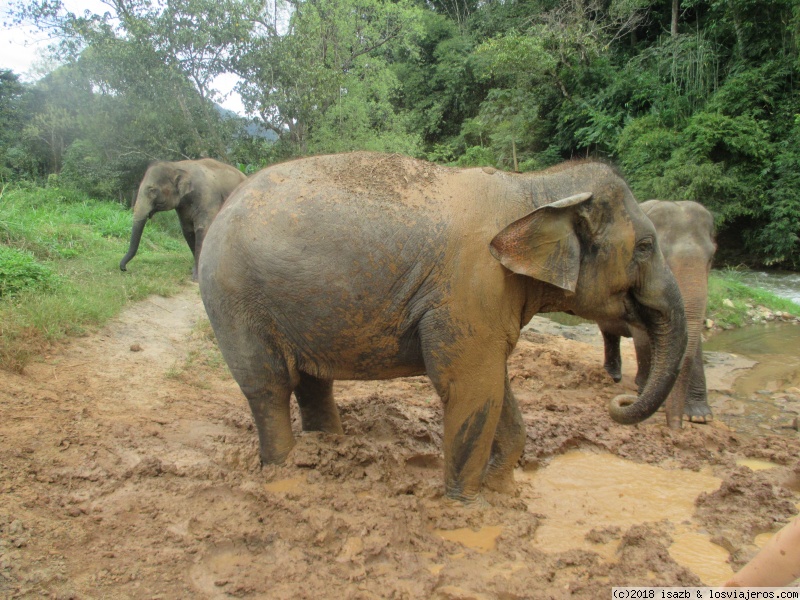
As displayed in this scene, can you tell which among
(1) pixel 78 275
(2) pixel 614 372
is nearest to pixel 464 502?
(2) pixel 614 372

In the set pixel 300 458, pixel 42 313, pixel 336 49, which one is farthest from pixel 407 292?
pixel 336 49

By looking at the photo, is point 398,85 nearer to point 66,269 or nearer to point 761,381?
point 66,269

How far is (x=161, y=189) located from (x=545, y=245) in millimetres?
9217

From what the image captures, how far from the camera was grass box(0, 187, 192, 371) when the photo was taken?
560 centimetres

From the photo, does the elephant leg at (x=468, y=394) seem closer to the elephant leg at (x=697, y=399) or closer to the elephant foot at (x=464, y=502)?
the elephant foot at (x=464, y=502)

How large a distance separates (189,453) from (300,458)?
775mm

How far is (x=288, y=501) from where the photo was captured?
353 centimetres

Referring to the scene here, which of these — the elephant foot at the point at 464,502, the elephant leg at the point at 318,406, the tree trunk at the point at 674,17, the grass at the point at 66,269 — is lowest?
the elephant foot at the point at 464,502

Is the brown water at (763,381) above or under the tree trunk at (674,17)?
under

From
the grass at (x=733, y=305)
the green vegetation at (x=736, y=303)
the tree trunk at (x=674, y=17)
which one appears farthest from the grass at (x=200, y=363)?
the tree trunk at (x=674, y=17)

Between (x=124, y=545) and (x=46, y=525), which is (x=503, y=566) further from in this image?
(x=46, y=525)

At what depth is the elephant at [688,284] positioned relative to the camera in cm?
545

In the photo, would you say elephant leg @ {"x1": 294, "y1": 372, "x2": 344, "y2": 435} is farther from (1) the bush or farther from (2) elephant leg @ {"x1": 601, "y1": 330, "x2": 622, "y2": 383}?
(2) elephant leg @ {"x1": 601, "y1": 330, "x2": 622, "y2": 383}

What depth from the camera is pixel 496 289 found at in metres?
3.21
